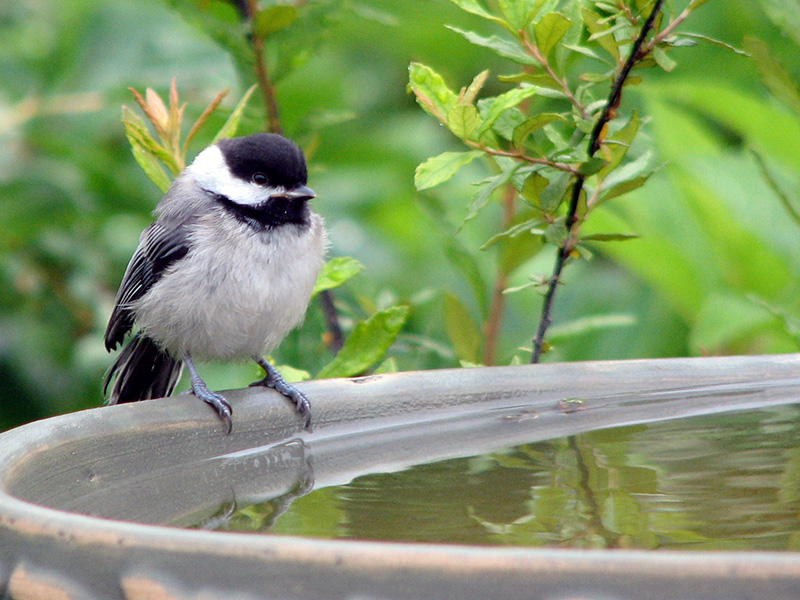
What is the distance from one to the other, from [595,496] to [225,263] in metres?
1.30

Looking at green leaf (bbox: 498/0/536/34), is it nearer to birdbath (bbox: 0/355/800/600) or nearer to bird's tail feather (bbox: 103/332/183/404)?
birdbath (bbox: 0/355/800/600)

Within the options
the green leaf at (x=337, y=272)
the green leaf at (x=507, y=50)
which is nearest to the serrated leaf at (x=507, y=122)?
the green leaf at (x=507, y=50)

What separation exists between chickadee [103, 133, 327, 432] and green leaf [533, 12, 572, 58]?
91cm

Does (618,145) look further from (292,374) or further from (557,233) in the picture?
(292,374)

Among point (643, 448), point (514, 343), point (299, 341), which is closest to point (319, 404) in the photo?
point (643, 448)

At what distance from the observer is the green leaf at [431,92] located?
1781 millimetres

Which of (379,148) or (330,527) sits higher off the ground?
(330,527)

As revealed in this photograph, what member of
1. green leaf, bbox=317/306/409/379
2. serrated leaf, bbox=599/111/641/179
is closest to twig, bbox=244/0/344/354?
green leaf, bbox=317/306/409/379

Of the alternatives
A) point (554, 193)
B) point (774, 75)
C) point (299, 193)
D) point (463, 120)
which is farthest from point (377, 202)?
point (463, 120)

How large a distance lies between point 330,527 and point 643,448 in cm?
71

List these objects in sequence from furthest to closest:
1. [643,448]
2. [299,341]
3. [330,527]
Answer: [299,341] < [643,448] < [330,527]

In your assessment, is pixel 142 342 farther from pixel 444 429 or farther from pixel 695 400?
pixel 695 400

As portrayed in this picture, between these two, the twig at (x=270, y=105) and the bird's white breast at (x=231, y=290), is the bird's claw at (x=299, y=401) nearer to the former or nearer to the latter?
the bird's white breast at (x=231, y=290)

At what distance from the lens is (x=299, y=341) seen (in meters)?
2.69
